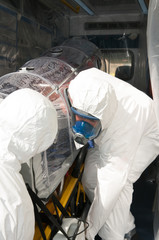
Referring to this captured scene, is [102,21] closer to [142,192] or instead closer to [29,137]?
[142,192]

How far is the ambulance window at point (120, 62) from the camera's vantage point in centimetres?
446

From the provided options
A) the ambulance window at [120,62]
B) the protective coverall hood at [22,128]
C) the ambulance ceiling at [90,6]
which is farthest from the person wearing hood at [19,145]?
the ambulance window at [120,62]

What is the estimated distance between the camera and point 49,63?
8.28ft

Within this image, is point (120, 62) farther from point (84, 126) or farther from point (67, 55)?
point (84, 126)

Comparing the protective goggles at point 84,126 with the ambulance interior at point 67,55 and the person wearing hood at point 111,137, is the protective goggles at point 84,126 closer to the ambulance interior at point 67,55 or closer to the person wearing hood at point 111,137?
the person wearing hood at point 111,137

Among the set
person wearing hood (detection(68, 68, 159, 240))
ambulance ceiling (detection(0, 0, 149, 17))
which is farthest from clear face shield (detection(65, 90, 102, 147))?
ambulance ceiling (detection(0, 0, 149, 17))

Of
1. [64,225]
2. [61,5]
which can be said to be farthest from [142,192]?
[61,5]

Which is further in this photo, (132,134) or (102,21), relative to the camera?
(102,21)

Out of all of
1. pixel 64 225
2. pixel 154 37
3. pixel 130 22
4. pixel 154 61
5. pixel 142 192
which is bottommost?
pixel 142 192

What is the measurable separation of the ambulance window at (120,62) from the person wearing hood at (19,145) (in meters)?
3.45

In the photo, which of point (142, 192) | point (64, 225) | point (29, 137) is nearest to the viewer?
point (29, 137)

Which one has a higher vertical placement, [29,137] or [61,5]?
[61,5]

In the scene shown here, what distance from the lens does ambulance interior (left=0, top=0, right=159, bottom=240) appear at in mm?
1865

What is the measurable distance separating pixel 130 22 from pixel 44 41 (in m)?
1.52
